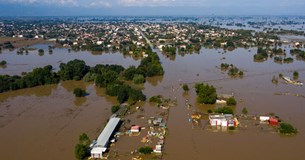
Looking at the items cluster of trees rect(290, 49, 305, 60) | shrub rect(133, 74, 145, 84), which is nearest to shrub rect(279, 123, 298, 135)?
shrub rect(133, 74, 145, 84)

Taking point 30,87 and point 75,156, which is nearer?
point 75,156

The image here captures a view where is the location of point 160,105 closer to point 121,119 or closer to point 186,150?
point 121,119

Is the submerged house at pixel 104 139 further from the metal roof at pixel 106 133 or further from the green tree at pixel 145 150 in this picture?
the green tree at pixel 145 150

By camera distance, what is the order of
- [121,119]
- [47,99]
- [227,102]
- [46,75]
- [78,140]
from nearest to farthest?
[78,140] < [121,119] < [227,102] < [47,99] < [46,75]

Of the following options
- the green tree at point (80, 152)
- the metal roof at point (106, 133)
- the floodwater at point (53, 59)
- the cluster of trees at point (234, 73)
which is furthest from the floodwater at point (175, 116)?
the floodwater at point (53, 59)

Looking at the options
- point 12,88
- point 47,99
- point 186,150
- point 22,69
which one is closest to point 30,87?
point 12,88

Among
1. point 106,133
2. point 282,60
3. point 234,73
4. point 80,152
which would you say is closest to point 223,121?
point 106,133

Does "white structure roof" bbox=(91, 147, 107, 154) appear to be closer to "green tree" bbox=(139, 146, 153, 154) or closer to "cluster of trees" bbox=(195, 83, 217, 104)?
"green tree" bbox=(139, 146, 153, 154)

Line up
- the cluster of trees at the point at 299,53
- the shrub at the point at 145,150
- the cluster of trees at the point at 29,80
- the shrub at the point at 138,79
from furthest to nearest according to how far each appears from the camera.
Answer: the cluster of trees at the point at 299,53
the shrub at the point at 138,79
the cluster of trees at the point at 29,80
the shrub at the point at 145,150
